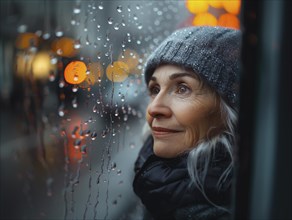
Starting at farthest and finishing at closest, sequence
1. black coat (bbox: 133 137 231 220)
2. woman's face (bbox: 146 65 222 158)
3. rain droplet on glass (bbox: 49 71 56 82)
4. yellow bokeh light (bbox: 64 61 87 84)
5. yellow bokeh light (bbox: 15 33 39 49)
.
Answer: woman's face (bbox: 146 65 222 158)
black coat (bbox: 133 137 231 220)
yellow bokeh light (bbox: 64 61 87 84)
rain droplet on glass (bbox: 49 71 56 82)
yellow bokeh light (bbox: 15 33 39 49)

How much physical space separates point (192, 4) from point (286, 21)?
75.8 inches

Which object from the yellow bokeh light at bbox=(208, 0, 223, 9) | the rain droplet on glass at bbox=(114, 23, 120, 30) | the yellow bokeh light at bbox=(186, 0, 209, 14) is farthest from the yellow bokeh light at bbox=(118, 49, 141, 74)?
the yellow bokeh light at bbox=(208, 0, 223, 9)

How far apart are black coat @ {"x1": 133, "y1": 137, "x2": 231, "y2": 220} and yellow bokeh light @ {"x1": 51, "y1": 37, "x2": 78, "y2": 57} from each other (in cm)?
66

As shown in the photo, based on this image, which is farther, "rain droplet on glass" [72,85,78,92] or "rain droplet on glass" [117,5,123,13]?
"rain droplet on glass" [117,5,123,13]

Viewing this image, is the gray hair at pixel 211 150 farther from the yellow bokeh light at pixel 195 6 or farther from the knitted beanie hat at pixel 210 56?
the yellow bokeh light at pixel 195 6

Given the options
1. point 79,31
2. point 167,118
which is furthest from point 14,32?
point 167,118

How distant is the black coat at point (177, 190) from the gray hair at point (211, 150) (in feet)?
0.07

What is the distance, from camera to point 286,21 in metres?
0.80

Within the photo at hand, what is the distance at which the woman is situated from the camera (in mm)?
1622

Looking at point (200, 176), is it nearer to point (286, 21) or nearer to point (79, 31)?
point (79, 31)

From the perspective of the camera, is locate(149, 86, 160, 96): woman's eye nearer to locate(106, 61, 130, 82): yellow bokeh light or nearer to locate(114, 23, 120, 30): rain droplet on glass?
locate(106, 61, 130, 82): yellow bokeh light

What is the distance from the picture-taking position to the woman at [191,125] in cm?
162

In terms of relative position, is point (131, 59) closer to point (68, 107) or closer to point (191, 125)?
point (191, 125)

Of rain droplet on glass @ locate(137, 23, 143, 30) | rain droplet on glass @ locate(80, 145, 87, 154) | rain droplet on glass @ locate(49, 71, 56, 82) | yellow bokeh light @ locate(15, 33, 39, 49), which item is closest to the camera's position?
yellow bokeh light @ locate(15, 33, 39, 49)
